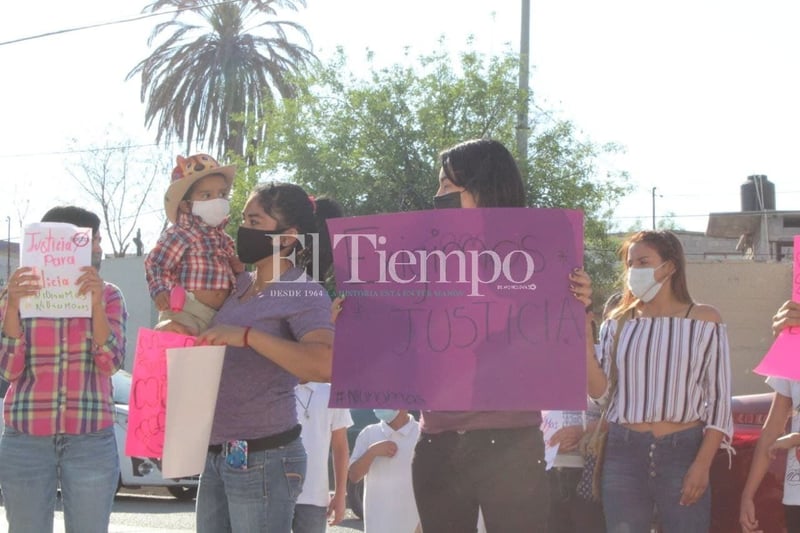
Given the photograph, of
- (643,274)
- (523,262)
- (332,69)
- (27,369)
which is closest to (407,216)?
(523,262)

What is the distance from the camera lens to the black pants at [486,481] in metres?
3.64

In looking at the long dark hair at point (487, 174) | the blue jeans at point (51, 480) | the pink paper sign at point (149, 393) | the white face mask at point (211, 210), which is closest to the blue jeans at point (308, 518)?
the blue jeans at point (51, 480)

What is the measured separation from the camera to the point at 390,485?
609cm

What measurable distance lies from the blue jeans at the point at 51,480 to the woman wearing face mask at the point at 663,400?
203 cm

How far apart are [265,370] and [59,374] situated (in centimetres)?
117

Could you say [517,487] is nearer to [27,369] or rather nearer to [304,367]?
[304,367]

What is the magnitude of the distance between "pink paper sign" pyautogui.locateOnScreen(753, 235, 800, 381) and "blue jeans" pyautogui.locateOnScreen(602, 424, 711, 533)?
369 millimetres

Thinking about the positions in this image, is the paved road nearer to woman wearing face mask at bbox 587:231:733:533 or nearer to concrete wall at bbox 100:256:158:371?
woman wearing face mask at bbox 587:231:733:533

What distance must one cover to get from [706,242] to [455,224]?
54163 mm

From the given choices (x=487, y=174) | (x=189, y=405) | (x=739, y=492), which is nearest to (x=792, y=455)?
(x=739, y=492)

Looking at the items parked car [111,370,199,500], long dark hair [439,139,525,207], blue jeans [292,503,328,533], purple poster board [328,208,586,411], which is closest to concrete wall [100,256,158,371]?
parked car [111,370,199,500]

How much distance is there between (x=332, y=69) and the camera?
81.6ft

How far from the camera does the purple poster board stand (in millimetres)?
3664

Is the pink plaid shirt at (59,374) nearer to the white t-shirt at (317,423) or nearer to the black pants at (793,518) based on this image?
the white t-shirt at (317,423)
